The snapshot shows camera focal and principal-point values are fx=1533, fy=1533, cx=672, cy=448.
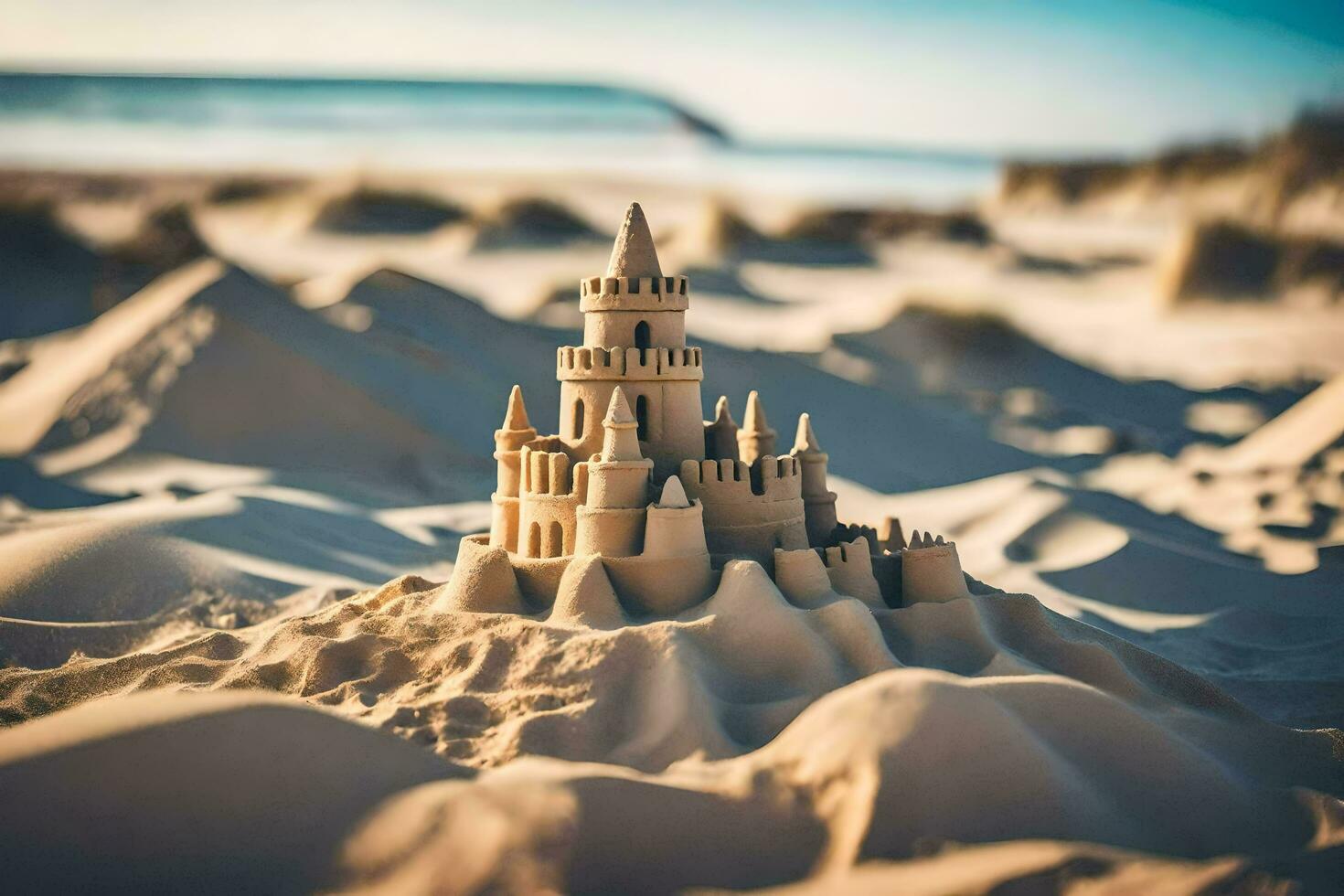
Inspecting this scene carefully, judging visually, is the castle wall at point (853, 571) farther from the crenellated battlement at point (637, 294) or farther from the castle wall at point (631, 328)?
the crenellated battlement at point (637, 294)

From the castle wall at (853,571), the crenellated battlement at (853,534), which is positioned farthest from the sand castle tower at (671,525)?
the crenellated battlement at (853,534)

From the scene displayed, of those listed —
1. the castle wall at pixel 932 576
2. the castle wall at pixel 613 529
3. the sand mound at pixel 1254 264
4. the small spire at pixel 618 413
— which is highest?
the sand mound at pixel 1254 264

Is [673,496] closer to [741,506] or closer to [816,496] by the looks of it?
[741,506]

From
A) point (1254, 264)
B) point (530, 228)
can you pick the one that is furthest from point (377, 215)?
point (1254, 264)

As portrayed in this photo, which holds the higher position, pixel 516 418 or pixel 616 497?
pixel 516 418

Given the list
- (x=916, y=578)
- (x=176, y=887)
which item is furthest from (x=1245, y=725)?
(x=176, y=887)

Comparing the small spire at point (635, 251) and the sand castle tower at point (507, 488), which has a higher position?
the small spire at point (635, 251)

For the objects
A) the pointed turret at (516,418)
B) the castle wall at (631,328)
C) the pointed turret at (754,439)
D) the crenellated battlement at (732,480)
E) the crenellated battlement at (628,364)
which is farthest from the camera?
the pointed turret at (754,439)
